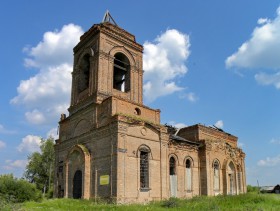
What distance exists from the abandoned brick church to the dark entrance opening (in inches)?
2.4

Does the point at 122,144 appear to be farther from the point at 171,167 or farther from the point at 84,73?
the point at 84,73

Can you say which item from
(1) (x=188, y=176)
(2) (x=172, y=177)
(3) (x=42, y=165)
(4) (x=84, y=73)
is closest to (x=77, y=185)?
(2) (x=172, y=177)

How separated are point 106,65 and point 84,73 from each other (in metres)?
3.25

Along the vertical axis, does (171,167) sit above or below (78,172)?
above

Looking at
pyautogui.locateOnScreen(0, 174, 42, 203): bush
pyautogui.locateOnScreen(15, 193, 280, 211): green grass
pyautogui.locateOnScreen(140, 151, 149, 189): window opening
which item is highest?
pyautogui.locateOnScreen(140, 151, 149, 189): window opening

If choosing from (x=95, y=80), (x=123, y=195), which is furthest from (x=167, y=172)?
(x=95, y=80)

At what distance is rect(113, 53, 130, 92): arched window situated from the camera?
2345cm

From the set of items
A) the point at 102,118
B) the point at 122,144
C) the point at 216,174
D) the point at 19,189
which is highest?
the point at 102,118

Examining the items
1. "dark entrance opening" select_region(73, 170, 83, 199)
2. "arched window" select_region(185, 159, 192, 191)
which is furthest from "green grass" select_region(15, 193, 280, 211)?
"arched window" select_region(185, 159, 192, 191)

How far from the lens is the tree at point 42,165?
43.5 metres

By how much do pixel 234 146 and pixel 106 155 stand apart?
16.3 metres

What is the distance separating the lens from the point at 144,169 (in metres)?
19.4

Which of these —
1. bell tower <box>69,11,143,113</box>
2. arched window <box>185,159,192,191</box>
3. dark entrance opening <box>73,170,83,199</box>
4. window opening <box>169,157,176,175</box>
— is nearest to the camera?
dark entrance opening <box>73,170,83,199</box>

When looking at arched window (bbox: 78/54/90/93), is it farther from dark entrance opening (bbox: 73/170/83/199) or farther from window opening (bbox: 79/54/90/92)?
dark entrance opening (bbox: 73/170/83/199)
